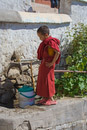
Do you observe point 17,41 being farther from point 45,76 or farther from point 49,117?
point 49,117

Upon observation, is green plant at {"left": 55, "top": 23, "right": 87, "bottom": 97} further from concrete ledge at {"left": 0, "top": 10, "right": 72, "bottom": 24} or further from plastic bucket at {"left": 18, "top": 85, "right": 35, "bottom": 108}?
plastic bucket at {"left": 18, "top": 85, "right": 35, "bottom": 108}

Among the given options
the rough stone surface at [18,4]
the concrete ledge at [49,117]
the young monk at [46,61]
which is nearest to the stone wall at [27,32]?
the rough stone surface at [18,4]

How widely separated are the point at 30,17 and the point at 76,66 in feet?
4.48

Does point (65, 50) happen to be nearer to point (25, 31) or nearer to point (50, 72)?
point (25, 31)

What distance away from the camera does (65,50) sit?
5398mm

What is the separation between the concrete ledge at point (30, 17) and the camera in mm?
4418

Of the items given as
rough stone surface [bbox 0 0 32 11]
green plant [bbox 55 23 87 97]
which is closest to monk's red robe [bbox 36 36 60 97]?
green plant [bbox 55 23 87 97]

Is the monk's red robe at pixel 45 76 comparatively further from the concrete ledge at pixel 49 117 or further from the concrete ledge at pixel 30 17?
the concrete ledge at pixel 30 17

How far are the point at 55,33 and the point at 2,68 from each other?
1.46 meters

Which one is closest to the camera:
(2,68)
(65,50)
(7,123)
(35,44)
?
(7,123)

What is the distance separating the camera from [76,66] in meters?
4.94

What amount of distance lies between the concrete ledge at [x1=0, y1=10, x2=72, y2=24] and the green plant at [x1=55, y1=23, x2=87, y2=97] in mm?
362

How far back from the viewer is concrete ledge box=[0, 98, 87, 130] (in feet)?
11.6

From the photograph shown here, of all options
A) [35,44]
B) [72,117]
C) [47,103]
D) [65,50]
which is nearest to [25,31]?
[35,44]
